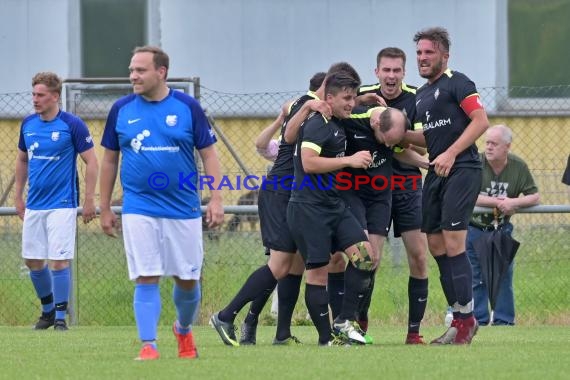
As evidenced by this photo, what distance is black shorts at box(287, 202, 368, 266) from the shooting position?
388 inches

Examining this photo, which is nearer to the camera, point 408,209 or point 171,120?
point 171,120

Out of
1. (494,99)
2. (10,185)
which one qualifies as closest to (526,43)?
(494,99)

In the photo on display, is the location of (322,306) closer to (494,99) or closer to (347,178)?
(347,178)

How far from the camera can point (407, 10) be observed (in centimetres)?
2034

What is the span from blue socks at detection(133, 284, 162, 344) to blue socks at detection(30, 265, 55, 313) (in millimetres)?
4359

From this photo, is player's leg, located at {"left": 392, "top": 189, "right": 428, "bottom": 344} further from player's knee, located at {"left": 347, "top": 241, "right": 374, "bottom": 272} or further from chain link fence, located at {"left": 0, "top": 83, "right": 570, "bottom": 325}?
chain link fence, located at {"left": 0, "top": 83, "right": 570, "bottom": 325}

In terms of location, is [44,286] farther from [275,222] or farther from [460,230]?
[460,230]

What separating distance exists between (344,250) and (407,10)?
35.8 feet

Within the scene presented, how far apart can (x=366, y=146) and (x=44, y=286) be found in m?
4.05

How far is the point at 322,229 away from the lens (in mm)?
9867

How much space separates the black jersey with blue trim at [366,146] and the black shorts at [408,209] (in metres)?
0.37

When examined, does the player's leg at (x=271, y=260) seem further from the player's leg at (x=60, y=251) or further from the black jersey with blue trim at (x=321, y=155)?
the player's leg at (x=60, y=251)

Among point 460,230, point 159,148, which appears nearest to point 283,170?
point 460,230

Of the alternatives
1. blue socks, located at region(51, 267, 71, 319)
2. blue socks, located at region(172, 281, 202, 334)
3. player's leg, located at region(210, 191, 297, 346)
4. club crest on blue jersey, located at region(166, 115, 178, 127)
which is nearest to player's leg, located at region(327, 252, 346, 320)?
player's leg, located at region(210, 191, 297, 346)
